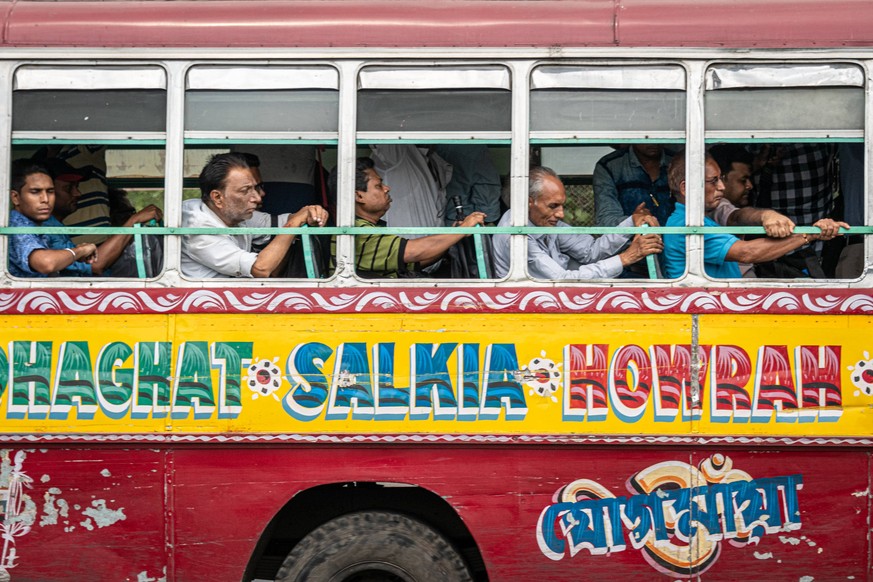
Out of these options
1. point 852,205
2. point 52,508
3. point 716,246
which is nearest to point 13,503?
point 52,508

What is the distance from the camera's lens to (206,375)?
447 cm

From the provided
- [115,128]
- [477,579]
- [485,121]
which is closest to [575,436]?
[477,579]

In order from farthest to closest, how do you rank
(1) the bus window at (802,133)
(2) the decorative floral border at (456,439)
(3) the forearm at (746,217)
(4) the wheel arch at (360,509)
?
(4) the wheel arch at (360,509) < (3) the forearm at (746,217) < (1) the bus window at (802,133) < (2) the decorative floral border at (456,439)

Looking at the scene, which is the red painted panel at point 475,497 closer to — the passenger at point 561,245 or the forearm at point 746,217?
the passenger at point 561,245

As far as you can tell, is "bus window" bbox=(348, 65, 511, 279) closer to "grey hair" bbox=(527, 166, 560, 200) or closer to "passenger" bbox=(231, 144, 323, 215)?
"grey hair" bbox=(527, 166, 560, 200)

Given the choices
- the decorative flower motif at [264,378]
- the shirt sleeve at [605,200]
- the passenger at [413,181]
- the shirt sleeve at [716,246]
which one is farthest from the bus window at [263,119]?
the shirt sleeve at [716,246]

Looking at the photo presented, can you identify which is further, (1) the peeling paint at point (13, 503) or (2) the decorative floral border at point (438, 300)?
(1) the peeling paint at point (13, 503)

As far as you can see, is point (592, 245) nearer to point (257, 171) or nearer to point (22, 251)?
point (257, 171)

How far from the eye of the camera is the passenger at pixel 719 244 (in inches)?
177

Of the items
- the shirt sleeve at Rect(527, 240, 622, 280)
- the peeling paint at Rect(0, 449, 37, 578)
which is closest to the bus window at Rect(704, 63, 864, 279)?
the shirt sleeve at Rect(527, 240, 622, 280)

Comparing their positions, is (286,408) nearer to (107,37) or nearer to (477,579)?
(477,579)

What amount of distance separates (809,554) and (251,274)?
272 centimetres

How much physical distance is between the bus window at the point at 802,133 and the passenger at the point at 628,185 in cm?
28

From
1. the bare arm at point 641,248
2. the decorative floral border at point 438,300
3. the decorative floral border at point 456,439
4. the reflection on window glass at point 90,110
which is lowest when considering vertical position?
the decorative floral border at point 456,439
